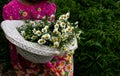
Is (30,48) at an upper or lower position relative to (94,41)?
upper

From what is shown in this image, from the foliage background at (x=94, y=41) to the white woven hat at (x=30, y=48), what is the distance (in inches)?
33.0

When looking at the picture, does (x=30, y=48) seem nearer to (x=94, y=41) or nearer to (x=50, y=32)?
(x=50, y=32)

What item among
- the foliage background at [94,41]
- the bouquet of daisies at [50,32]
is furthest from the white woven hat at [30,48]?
the foliage background at [94,41]

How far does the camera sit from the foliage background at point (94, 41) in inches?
191

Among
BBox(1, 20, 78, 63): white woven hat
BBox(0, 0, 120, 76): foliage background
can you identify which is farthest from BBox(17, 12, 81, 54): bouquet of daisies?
BBox(0, 0, 120, 76): foliage background

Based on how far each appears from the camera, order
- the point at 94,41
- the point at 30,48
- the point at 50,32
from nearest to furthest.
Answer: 1. the point at 30,48
2. the point at 50,32
3. the point at 94,41

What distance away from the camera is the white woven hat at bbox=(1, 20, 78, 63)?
3815 millimetres

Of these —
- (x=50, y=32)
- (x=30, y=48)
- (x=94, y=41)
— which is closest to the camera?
(x=30, y=48)

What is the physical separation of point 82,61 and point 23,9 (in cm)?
99

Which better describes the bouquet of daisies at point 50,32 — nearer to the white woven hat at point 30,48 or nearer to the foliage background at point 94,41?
the white woven hat at point 30,48

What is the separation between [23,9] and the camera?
4305 millimetres

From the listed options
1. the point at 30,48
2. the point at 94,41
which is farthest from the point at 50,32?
the point at 94,41

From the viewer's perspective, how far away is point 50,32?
3.96 metres

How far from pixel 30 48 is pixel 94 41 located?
4.38 ft
